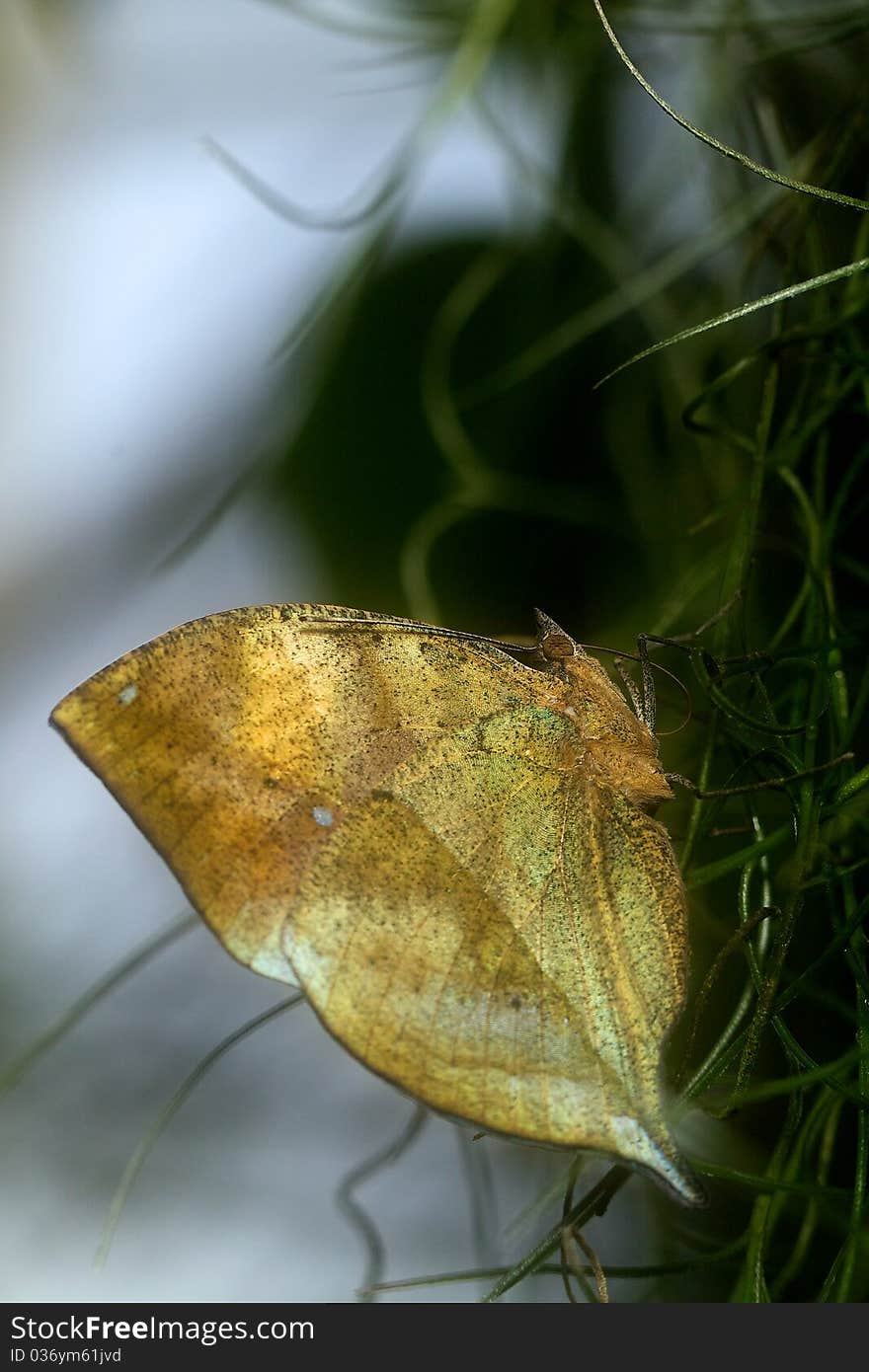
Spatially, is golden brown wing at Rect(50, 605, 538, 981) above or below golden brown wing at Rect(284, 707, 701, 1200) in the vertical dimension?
above

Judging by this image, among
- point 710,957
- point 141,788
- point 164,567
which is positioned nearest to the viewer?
Answer: point 141,788

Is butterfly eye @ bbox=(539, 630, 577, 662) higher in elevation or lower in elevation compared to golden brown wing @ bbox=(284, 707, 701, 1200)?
higher

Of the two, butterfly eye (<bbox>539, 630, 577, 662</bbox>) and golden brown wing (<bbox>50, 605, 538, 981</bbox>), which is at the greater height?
golden brown wing (<bbox>50, 605, 538, 981</bbox>)

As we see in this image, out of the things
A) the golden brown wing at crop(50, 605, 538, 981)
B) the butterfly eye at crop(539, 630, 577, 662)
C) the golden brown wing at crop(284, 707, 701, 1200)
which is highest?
the golden brown wing at crop(50, 605, 538, 981)

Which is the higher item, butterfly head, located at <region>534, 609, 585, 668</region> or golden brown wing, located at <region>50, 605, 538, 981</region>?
golden brown wing, located at <region>50, 605, 538, 981</region>

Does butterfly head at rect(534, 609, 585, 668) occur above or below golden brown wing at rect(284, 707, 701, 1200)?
above

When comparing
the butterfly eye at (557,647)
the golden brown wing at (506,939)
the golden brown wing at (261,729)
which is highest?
the golden brown wing at (261,729)

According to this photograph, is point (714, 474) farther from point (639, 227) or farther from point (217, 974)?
point (217, 974)

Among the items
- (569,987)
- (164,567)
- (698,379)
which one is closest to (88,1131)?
(164,567)
